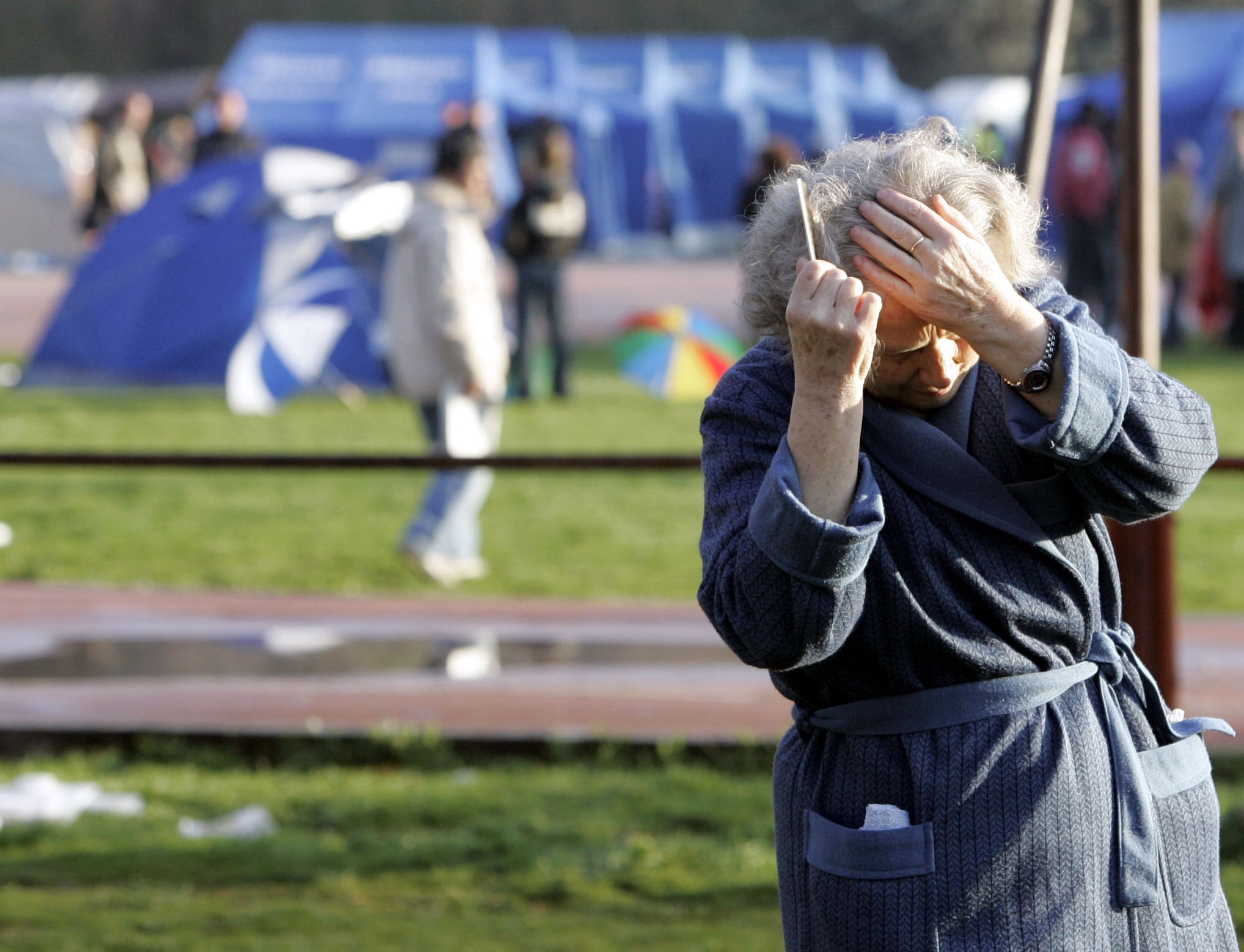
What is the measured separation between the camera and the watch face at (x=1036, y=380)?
168 centimetres

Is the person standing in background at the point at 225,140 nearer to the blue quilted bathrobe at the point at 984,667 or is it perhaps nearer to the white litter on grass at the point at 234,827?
the white litter on grass at the point at 234,827

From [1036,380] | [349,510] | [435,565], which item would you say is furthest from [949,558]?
[349,510]

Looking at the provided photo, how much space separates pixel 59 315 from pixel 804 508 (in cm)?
1353

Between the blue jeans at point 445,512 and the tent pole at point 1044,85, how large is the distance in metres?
3.91

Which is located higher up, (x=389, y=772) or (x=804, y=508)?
(x=804, y=508)

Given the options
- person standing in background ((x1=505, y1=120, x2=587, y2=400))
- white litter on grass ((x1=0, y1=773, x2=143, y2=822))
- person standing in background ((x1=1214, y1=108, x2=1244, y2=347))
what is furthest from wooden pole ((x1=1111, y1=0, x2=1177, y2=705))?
person standing in background ((x1=1214, y1=108, x2=1244, y2=347))

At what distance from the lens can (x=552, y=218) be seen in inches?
510

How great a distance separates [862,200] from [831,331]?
0.17 m

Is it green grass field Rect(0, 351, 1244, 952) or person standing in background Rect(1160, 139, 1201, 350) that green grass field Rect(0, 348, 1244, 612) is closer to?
green grass field Rect(0, 351, 1244, 952)

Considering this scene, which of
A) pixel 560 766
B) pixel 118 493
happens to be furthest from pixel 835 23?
pixel 560 766

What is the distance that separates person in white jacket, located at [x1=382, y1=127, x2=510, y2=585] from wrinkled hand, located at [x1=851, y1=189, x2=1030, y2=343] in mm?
5693

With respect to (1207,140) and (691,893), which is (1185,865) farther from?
(1207,140)

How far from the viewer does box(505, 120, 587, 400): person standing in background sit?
12953 mm

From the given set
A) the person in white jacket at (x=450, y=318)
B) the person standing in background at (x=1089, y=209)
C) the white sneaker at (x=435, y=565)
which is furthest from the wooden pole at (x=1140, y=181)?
the person standing in background at (x=1089, y=209)
